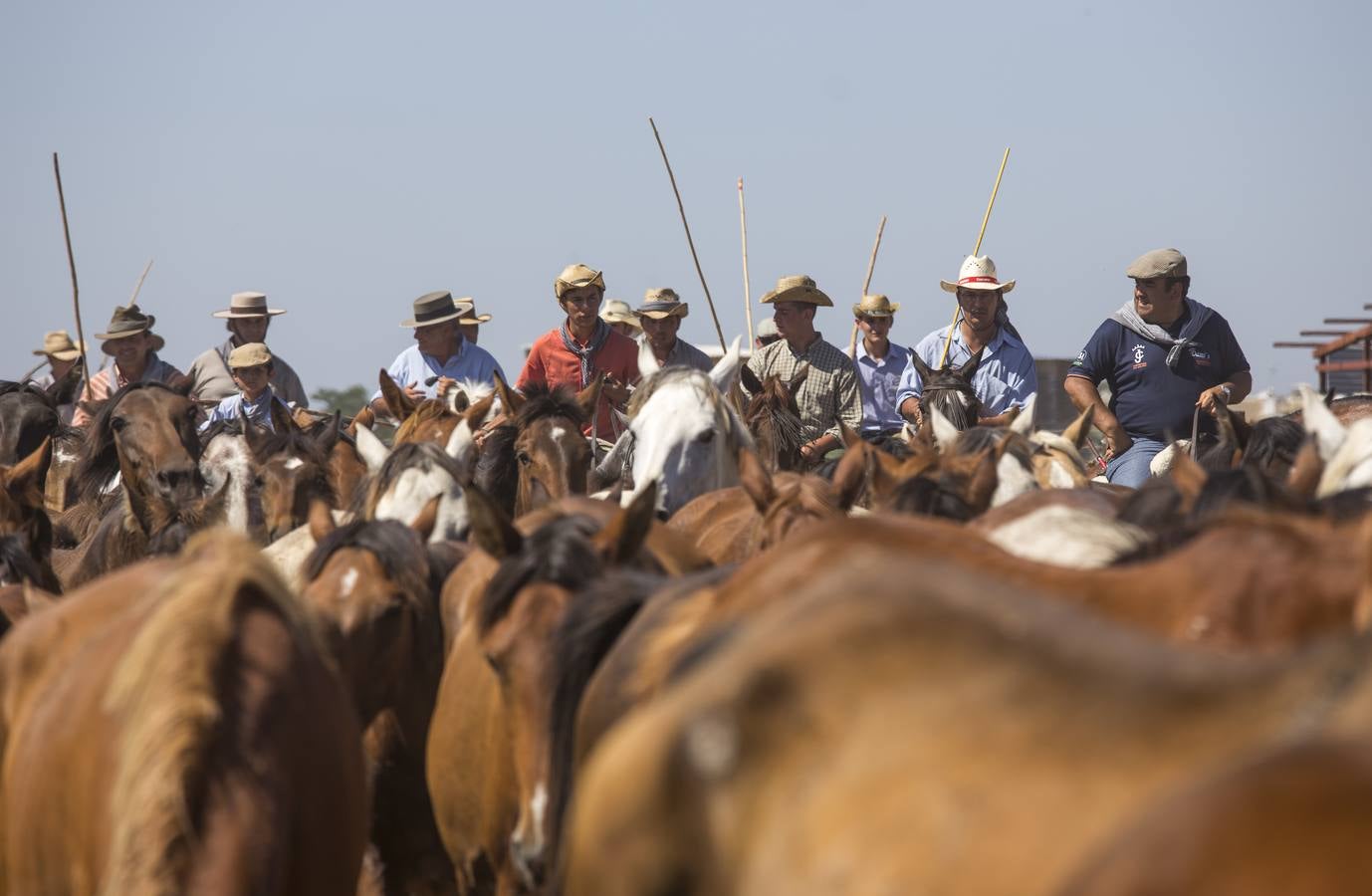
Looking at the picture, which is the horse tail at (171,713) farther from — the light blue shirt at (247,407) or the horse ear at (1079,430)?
the light blue shirt at (247,407)

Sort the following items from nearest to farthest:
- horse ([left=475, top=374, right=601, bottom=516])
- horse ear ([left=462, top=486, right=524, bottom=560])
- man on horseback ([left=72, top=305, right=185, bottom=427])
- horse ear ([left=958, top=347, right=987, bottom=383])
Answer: horse ear ([left=462, top=486, right=524, bottom=560]) < horse ([left=475, top=374, right=601, bottom=516]) < horse ear ([left=958, top=347, right=987, bottom=383]) < man on horseback ([left=72, top=305, right=185, bottom=427])

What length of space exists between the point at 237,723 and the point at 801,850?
167 centimetres

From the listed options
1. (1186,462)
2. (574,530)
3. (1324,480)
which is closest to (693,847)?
(574,530)

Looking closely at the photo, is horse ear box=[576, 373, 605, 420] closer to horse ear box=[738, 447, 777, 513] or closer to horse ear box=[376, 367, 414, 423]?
horse ear box=[376, 367, 414, 423]

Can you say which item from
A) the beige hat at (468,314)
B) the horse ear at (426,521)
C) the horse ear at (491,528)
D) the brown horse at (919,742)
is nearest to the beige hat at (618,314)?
the beige hat at (468,314)

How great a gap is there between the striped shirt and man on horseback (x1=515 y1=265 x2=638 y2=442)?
0.93 metres

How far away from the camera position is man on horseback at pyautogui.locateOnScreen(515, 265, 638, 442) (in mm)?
11188

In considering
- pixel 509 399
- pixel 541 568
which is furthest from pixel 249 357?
pixel 541 568

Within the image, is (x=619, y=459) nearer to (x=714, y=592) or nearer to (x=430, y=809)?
(x=430, y=809)

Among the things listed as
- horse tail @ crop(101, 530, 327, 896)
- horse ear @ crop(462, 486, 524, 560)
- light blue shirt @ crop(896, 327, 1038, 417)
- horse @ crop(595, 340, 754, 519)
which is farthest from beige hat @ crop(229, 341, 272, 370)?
horse tail @ crop(101, 530, 327, 896)

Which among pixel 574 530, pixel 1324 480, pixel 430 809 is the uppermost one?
pixel 574 530

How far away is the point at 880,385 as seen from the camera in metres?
11.9

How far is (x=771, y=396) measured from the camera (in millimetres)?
10375

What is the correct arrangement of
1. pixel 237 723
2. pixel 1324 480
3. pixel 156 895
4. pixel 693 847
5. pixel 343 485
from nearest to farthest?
pixel 693 847 < pixel 156 895 < pixel 237 723 < pixel 1324 480 < pixel 343 485
